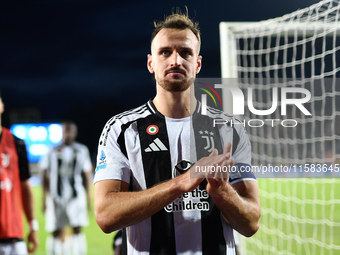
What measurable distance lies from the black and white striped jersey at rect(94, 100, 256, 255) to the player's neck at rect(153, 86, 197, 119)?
8 cm

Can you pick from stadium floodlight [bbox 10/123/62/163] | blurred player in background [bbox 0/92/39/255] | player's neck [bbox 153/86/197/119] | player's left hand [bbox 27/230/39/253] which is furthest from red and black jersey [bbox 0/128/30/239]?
stadium floodlight [bbox 10/123/62/163]

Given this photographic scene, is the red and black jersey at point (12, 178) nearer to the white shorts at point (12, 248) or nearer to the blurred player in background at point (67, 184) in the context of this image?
the white shorts at point (12, 248)

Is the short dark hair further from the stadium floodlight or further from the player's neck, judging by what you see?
the stadium floodlight

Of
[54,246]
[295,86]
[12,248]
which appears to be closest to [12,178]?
[12,248]

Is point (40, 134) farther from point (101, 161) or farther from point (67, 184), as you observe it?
point (101, 161)

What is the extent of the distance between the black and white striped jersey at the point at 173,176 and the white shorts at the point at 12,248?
170 centimetres

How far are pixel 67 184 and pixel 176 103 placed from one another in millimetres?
3576

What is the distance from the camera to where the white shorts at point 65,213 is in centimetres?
464

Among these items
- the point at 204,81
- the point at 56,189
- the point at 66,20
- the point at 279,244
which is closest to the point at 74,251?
the point at 56,189

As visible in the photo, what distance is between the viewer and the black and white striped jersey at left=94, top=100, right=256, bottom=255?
1477 mm

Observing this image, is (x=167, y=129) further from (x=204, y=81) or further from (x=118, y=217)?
(x=118, y=217)

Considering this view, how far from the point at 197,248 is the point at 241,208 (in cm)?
28

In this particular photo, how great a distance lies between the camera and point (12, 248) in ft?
9.30

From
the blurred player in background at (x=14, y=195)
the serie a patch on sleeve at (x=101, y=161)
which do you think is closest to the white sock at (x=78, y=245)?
the blurred player in background at (x=14, y=195)
